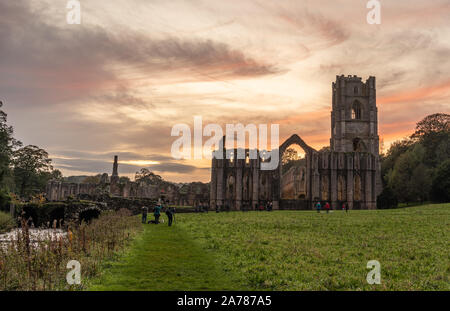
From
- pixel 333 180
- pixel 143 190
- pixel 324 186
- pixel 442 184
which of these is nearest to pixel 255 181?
pixel 324 186

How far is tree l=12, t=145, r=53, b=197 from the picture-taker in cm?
6350

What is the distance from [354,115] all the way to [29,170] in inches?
2357

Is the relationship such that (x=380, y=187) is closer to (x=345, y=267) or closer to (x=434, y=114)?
(x=434, y=114)

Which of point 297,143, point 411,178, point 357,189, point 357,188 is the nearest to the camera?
point 297,143

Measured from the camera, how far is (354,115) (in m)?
80.1

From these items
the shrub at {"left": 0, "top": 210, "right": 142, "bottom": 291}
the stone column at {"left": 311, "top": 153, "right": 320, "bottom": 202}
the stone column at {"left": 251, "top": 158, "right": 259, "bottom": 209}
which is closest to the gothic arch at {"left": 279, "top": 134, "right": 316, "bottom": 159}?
the stone column at {"left": 311, "top": 153, "right": 320, "bottom": 202}

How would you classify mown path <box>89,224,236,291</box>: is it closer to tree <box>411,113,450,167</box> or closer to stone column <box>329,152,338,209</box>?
stone column <box>329,152,338,209</box>

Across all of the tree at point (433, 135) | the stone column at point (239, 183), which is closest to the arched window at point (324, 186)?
the stone column at point (239, 183)

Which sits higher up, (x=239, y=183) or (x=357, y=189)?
(x=239, y=183)

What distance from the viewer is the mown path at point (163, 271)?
7625 millimetres

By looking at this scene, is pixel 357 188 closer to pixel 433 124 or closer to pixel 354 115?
pixel 433 124

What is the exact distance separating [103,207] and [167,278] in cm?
2065

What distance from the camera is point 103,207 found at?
90.4 ft
